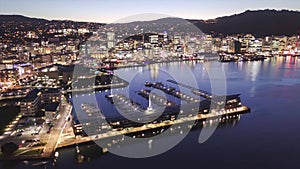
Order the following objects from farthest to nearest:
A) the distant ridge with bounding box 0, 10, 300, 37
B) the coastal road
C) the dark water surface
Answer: the distant ridge with bounding box 0, 10, 300, 37
the coastal road
the dark water surface

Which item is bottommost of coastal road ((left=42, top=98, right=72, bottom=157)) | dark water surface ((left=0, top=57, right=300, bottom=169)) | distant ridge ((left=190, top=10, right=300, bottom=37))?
dark water surface ((left=0, top=57, right=300, bottom=169))

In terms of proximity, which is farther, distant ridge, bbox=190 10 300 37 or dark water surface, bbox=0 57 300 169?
distant ridge, bbox=190 10 300 37

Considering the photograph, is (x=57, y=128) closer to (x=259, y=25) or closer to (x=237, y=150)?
(x=237, y=150)

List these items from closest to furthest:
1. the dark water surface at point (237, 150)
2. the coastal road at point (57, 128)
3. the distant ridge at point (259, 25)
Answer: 1. the dark water surface at point (237, 150)
2. the coastal road at point (57, 128)
3. the distant ridge at point (259, 25)

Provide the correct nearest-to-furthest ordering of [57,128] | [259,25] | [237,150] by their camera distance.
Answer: [237,150]
[57,128]
[259,25]

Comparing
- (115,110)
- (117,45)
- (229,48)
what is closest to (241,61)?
(229,48)

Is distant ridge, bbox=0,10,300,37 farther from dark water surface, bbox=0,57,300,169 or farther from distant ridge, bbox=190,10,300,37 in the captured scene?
dark water surface, bbox=0,57,300,169

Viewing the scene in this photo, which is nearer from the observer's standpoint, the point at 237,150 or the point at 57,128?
the point at 237,150

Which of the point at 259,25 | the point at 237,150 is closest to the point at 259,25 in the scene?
the point at 259,25

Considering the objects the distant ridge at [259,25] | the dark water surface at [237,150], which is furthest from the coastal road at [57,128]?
the distant ridge at [259,25]

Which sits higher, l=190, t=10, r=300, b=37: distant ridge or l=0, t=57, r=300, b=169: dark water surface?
l=190, t=10, r=300, b=37: distant ridge

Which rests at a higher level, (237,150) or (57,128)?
(57,128)

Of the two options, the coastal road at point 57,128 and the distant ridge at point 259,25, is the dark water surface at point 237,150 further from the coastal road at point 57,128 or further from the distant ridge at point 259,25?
the distant ridge at point 259,25

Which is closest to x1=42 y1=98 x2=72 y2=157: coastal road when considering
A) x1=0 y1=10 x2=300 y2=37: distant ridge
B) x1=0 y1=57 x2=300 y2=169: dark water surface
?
x1=0 y1=57 x2=300 y2=169: dark water surface
